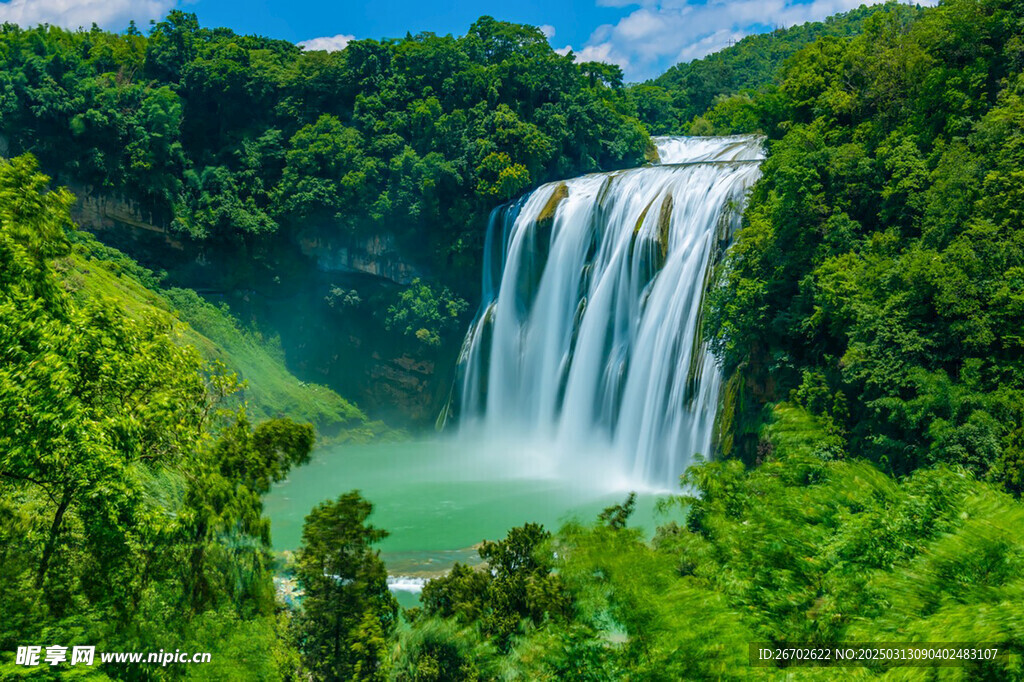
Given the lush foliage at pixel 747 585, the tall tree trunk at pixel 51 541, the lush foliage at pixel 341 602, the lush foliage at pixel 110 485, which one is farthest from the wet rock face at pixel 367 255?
the tall tree trunk at pixel 51 541

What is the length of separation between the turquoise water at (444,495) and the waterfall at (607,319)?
51.0 inches

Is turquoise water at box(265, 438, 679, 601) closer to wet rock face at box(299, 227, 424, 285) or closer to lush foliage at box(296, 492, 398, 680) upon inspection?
lush foliage at box(296, 492, 398, 680)

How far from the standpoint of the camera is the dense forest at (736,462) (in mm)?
7098

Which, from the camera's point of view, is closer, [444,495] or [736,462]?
[736,462]

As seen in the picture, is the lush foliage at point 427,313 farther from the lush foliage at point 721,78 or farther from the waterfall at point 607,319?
the lush foliage at point 721,78

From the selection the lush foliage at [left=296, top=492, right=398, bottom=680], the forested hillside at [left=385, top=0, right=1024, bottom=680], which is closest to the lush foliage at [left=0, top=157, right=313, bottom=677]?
the lush foliage at [left=296, top=492, right=398, bottom=680]

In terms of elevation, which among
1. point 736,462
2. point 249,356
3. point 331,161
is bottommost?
point 736,462

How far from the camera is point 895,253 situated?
16.4 meters

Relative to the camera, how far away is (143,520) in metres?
7.23

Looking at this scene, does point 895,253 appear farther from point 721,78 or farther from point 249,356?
point 721,78

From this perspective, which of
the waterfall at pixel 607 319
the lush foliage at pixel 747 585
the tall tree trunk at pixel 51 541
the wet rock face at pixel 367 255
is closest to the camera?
the lush foliage at pixel 747 585

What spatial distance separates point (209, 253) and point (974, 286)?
104ft

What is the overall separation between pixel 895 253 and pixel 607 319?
34.2ft

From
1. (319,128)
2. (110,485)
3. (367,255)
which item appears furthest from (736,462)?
(319,128)
